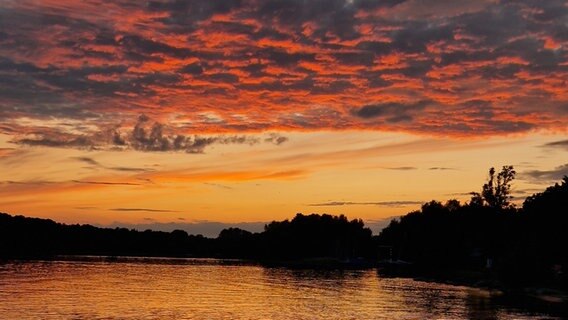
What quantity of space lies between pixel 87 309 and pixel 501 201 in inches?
4801

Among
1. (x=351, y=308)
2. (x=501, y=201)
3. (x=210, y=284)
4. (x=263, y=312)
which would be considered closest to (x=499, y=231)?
(x=501, y=201)

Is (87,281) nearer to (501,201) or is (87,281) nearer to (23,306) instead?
(23,306)

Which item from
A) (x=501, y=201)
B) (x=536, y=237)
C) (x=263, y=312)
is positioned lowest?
(x=263, y=312)

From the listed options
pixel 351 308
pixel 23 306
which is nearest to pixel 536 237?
pixel 351 308

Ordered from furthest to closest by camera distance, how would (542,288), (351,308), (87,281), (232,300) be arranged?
(87,281), (542,288), (232,300), (351,308)

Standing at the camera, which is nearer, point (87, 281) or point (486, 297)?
point (486, 297)

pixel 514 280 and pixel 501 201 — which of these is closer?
pixel 514 280

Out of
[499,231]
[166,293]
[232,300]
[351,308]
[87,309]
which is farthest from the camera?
[499,231]

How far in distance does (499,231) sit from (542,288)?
52356mm

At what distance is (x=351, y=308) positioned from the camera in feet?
302

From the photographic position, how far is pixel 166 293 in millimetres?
107750

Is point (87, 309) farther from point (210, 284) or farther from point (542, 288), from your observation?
point (542, 288)

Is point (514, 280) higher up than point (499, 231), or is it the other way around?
point (499, 231)

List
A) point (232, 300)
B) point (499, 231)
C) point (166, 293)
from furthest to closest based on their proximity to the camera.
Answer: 1. point (499, 231)
2. point (166, 293)
3. point (232, 300)
